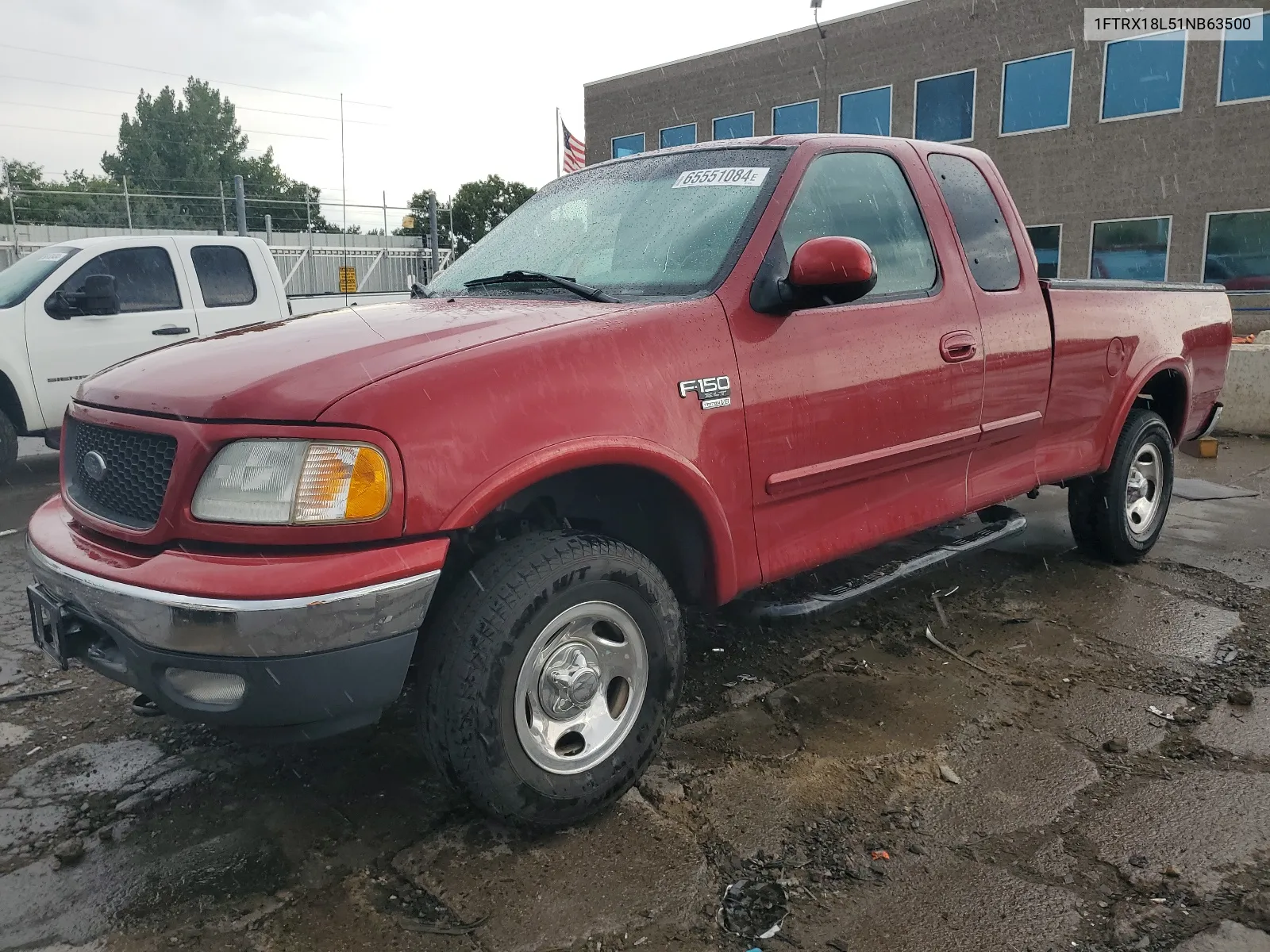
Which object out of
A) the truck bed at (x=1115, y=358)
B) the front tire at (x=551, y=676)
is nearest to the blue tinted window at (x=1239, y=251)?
the truck bed at (x=1115, y=358)

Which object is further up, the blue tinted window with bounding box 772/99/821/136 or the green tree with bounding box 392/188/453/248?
the blue tinted window with bounding box 772/99/821/136

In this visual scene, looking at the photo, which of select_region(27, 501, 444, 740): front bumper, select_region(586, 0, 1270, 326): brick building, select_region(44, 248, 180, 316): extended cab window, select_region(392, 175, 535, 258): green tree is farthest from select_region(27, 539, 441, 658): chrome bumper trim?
select_region(392, 175, 535, 258): green tree

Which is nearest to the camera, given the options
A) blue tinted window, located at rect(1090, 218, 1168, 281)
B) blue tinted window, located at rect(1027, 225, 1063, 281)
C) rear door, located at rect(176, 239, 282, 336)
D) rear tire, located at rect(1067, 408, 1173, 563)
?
rear tire, located at rect(1067, 408, 1173, 563)

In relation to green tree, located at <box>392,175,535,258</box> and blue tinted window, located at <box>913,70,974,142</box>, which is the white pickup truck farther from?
green tree, located at <box>392,175,535,258</box>

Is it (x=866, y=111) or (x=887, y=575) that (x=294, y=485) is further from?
(x=866, y=111)

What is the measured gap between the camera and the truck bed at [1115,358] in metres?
4.34

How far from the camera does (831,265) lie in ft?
9.64

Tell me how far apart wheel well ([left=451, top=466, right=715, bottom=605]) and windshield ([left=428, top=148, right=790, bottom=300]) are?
0.62m

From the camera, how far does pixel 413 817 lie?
2756mm

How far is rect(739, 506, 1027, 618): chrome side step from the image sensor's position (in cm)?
331

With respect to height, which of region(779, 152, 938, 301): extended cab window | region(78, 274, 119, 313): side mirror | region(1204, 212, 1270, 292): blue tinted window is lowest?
region(78, 274, 119, 313): side mirror

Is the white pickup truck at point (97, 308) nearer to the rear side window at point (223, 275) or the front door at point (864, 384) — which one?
the rear side window at point (223, 275)

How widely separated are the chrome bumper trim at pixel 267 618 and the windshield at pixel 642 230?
129cm

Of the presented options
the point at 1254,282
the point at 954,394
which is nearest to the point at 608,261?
the point at 954,394
